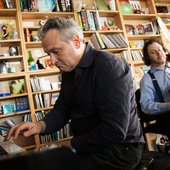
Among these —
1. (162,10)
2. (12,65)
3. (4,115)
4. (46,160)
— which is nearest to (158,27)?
(162,10)

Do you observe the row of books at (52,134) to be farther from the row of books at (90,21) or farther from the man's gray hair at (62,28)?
the man's gray hair at (62,28)

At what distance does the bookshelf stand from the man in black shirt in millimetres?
1933

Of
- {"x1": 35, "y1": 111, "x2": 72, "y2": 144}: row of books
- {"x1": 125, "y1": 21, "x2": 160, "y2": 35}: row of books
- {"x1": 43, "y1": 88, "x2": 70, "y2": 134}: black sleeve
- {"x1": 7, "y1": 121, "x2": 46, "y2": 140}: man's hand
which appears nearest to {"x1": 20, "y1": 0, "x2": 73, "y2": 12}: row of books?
{"x1": 125, "y1": 21, "x2": 160, "y2": 35}: row of books

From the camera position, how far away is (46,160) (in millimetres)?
344

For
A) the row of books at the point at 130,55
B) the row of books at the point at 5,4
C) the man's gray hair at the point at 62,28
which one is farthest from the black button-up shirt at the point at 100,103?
the row of books at the point at 130,55

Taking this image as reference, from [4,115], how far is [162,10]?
3409mm

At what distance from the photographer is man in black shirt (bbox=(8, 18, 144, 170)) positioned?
949mm

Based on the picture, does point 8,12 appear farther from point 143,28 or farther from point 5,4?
point 143,28

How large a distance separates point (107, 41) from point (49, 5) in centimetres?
103

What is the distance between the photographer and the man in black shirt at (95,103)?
37.4 inches

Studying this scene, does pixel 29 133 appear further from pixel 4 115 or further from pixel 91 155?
pixel 4 115

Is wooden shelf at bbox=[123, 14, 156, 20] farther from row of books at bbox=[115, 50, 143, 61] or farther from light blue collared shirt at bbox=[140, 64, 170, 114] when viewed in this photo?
light blue collared shirt at bbox=[140, 64, 170, 114]

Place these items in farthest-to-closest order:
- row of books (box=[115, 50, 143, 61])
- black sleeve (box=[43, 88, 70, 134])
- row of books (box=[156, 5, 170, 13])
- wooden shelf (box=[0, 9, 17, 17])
A: row of books (box=[156, 5, 170, 13]), row of books (box=[115, 50, 143, 61]), wooden shelf (box=[0, 9, 17, 17]), black sleeve (box=[43, 88, 70, 134])

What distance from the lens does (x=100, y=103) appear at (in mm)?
979
